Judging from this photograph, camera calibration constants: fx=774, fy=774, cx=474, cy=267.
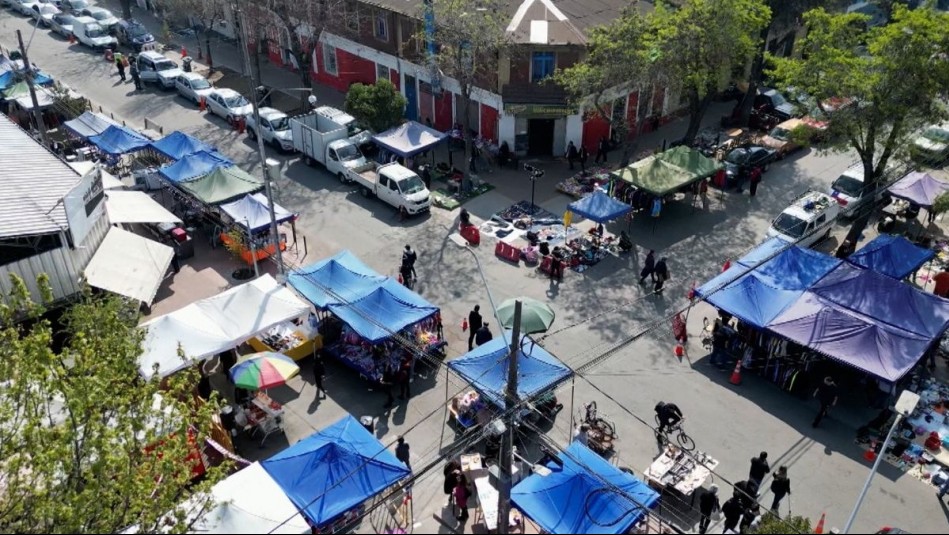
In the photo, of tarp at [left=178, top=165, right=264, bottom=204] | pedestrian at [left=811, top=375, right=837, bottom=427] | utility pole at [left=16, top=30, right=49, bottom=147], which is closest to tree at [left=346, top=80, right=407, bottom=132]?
tarp at [left=178, top=165, right=264, bottom=204]

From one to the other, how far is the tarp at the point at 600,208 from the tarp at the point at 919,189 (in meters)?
10.8

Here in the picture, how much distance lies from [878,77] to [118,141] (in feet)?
100

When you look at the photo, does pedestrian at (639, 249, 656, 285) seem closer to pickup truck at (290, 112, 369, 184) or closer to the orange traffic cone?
the orange traffic cone

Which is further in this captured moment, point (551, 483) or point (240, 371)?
point (240, 371)

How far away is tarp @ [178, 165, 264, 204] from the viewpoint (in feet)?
98.1

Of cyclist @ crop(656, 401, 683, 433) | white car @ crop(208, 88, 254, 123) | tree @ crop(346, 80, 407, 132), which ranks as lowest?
cyclist @ crop(656, 401, 683, 433)

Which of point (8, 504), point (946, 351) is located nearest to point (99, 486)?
point (8, 504)

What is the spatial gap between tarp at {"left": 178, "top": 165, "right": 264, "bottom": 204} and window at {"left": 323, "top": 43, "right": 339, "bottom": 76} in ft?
51.8

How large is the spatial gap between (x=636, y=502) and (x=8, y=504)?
12.2 metres

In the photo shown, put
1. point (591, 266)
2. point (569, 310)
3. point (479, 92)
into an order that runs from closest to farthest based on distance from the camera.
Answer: point (569, 310) → point (591, 266) → point (479, 92)

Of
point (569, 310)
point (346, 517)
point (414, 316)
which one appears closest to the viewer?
point (346, 517)

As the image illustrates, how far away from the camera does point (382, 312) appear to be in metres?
23.1

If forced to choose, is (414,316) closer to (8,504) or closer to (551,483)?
(551,483)

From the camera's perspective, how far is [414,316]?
2306cm
